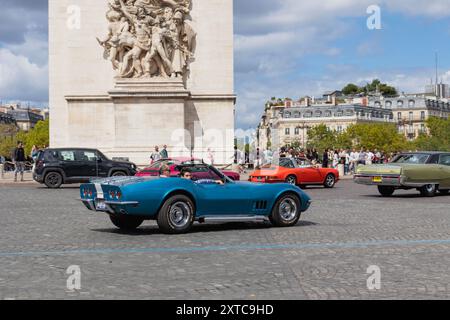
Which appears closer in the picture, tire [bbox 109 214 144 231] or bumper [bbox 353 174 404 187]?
tire [bbox 109 214 144 231]

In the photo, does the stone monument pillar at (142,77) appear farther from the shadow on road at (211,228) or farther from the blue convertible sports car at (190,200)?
the blue convertible sports car at (190,200)

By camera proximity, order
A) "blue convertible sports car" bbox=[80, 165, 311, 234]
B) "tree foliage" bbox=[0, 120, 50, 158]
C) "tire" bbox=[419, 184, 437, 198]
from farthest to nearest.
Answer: "tree foliage" bbox=[0, 120, 50, 158], "tire" bbox=[419, 184, 437, 198], "blue convertible sports car" bbox=[80, 165, 311, 234]

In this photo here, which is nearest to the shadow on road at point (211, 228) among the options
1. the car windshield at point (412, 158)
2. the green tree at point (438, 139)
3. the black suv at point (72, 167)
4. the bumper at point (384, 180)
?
the bumper at point (384, 180)

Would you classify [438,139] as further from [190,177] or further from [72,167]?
→ [190,177]

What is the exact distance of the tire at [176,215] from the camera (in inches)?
497

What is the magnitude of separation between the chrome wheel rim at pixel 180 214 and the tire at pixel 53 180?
16.8 metres

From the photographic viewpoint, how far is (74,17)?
109 feet

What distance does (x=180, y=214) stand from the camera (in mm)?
12883

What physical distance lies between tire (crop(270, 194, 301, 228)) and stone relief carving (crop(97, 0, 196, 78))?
751 inches

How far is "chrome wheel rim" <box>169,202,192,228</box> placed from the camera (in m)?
12.8

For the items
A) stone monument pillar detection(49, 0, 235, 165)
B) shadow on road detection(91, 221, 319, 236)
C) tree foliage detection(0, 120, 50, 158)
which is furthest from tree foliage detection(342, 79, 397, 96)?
shadow on road detection(91, 221, 319, 236)

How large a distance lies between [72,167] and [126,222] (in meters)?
15.8

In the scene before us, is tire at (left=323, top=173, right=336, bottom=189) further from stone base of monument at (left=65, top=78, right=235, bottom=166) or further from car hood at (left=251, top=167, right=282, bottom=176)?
stone base of monument at (left=65, top=78, right=235, bottom=166)

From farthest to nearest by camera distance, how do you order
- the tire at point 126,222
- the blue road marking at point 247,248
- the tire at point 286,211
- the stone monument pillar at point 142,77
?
the stone monument pillar at point 142,77, the tire at point 286,211, the tire at point 126,222, the blue road marking at point 247,248
